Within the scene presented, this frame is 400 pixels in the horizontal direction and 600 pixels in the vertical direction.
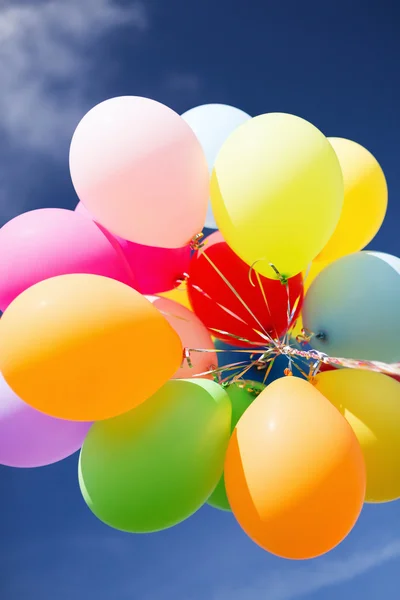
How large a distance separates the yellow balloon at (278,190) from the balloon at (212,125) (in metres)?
0.38

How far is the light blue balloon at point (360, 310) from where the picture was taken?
2.34m

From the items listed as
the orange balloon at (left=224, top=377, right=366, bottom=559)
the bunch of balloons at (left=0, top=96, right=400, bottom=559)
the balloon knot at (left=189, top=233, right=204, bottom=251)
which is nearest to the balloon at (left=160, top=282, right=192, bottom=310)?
the bunch of balloons at (left=0, top=96, right=400, bottom=559)

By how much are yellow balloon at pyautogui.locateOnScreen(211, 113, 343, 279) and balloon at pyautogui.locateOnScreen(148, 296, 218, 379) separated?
41 centimetres

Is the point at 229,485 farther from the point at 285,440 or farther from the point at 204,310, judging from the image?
the point at 204,310

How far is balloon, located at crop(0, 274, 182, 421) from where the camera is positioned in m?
1.90

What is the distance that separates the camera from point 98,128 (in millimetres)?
2279

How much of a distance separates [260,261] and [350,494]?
84cm

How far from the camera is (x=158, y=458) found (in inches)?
82.3

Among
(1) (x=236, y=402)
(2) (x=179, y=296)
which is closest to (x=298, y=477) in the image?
(1) (x=236, y=402)

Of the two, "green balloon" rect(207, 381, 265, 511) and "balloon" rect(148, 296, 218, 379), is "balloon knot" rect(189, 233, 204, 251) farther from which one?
"green balloon" rect(207, 381, 265, 511)

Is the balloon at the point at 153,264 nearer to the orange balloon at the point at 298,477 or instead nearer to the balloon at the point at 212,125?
the balloon at the point at 212,125

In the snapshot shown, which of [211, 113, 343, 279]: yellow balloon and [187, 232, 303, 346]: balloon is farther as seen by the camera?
[187, 232, 303, 346]: balloon

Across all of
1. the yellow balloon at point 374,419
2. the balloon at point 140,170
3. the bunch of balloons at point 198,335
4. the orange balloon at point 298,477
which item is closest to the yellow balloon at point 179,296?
the bunch of balloons at point 198,335

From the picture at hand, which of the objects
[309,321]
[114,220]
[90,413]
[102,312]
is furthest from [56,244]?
[309,321]
